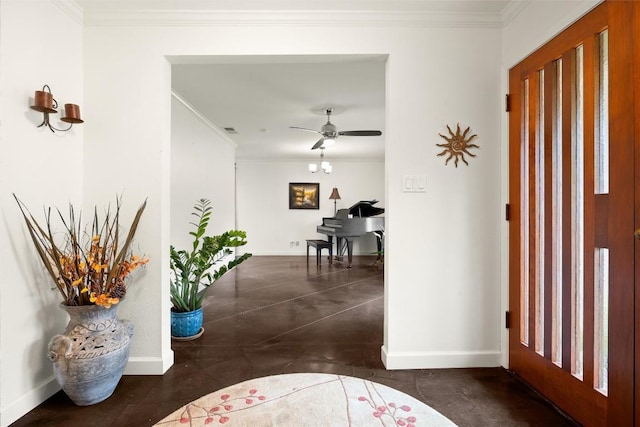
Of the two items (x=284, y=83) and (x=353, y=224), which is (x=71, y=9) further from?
(x=353, y=224)

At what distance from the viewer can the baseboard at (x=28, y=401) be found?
4.67ft

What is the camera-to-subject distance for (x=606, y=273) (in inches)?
51.1

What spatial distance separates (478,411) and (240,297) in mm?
2736

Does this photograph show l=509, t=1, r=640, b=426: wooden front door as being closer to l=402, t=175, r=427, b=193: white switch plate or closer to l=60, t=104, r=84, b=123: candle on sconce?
l=402, t=175, r=427, b=193: white switch plate

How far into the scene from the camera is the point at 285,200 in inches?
279

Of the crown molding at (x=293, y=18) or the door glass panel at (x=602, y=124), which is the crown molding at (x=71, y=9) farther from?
the door glass panel at (x=602, y=124)

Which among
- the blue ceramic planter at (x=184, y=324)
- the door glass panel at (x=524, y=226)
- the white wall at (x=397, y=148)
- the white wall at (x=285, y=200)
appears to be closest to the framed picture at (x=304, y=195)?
the white wall at (x=285, y=200)

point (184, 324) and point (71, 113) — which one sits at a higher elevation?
point (71, 113)

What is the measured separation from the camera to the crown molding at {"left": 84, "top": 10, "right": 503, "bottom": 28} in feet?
6.13

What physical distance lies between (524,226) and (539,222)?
10 cm

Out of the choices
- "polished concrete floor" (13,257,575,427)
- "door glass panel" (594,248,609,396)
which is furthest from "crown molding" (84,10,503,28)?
"polished concrete floor" (13,257,575,427)

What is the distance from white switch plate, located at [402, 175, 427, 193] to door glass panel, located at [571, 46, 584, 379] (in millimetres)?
760

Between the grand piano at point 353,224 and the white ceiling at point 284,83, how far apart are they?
1.30 metres

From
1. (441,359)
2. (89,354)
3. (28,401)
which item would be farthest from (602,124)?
(28,401)
